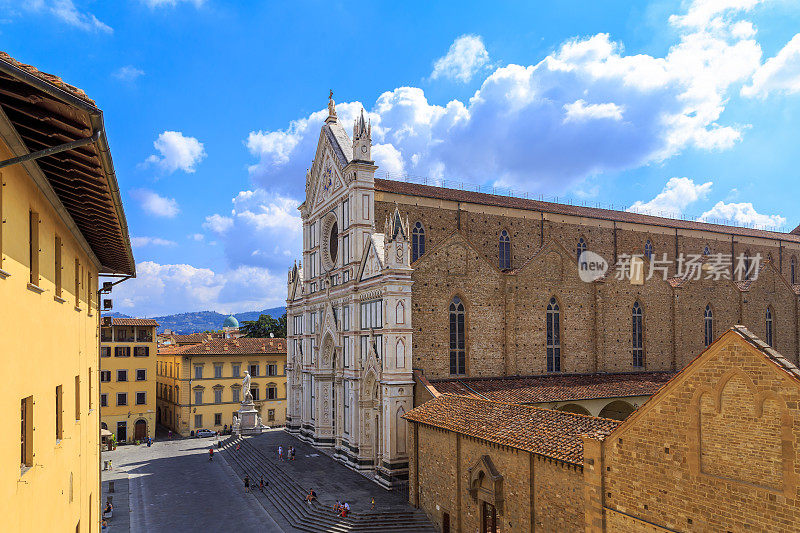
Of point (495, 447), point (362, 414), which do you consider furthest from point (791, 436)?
point (362, 414)

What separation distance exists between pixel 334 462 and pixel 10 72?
33382 millimetres

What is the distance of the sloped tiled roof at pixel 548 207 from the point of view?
36.4 m

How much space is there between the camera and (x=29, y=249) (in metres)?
6.68

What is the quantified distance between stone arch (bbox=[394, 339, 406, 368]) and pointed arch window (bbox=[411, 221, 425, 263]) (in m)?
7.43

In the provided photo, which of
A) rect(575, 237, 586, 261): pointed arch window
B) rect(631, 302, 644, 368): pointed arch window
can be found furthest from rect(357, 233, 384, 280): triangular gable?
rect(631, 302, 644, 368): pointed arch window

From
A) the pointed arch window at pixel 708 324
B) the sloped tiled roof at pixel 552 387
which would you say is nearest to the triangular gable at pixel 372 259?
the sloped tiled roof at pixel 552 387

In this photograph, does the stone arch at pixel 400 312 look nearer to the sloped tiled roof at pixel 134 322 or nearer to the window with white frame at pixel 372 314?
the window with white frame at pixel 372 314

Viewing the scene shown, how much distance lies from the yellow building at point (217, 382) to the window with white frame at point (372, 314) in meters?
26.3

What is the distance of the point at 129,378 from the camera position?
51.3 metres

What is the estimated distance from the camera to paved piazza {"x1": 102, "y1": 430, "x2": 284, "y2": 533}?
2683 centimetres

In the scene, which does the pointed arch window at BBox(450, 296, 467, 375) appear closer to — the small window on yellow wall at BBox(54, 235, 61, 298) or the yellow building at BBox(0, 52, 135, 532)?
the yellow building at BBox(0, 52, 135, 532)

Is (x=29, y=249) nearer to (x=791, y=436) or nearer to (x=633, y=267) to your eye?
(x=791, y=436)

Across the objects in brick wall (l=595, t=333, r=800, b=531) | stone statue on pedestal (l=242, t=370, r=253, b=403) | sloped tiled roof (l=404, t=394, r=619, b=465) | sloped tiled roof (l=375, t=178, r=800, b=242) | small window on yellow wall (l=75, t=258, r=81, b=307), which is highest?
sloped tiled roof (l=375, t=178, r=800, b=242)

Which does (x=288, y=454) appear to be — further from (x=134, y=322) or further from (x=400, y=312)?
(x=134, y=322)
